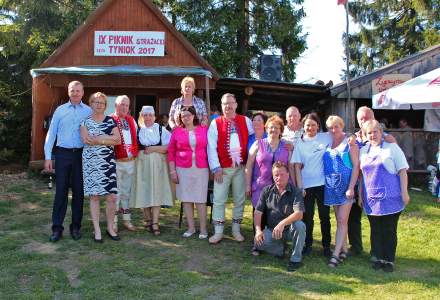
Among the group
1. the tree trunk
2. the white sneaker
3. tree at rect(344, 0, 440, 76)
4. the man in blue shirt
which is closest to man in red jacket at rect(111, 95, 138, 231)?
the man in blue shirt

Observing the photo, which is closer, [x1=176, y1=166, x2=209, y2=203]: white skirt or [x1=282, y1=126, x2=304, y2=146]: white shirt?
[x1=282, y1=126, x2=304, y2=146]: white shirt

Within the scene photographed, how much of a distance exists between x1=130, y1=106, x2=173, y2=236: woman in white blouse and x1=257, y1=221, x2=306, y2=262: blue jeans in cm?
149

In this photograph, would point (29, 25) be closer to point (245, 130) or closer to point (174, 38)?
point (174, 38)

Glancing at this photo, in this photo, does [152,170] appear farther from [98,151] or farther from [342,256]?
[342,256]

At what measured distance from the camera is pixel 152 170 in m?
6.03

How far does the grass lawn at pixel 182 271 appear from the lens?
14.0 ft

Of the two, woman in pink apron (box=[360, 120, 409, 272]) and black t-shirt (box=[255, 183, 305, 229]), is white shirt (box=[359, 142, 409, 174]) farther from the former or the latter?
black t-shirt (box=[255, 183, 305, 229])

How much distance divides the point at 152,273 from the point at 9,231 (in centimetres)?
263

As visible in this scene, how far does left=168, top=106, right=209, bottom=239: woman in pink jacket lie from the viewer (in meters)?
5.73

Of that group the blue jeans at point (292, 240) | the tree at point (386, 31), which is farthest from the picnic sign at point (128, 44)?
the tree at point (386, 31)

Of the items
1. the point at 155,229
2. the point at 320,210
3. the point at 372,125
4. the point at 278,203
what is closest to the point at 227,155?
the point at 278,203

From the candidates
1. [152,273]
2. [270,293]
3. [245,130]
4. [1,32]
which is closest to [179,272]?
[152,273]

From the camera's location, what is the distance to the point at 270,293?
13.9ft

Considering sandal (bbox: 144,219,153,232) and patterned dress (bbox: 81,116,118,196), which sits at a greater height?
patterned dress (bbox: 81,116,118,196)
